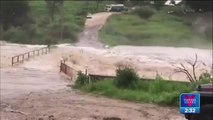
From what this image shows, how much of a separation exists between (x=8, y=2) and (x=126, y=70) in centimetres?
9180

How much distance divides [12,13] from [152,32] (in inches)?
1210

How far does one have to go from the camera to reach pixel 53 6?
423 ft

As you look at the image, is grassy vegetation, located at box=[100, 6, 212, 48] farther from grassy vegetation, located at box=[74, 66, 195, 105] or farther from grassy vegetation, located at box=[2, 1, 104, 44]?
grassy vegetation, located at box=[74, 66, 195, 105]

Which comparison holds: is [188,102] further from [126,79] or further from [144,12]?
[144,12]

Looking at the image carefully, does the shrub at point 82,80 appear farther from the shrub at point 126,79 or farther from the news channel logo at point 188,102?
the news channel logo at point 188,102

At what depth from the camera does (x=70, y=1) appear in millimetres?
147125

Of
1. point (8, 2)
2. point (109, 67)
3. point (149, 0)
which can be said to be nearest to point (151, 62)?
point (109, 67)

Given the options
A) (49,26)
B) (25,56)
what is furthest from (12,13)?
(25,56)

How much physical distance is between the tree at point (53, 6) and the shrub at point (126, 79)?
3881 inches

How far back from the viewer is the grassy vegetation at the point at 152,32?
99.4 metres

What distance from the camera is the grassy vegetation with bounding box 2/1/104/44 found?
342 ft

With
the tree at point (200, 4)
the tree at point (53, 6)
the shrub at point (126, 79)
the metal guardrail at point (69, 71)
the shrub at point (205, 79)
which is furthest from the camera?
the tree at point (53, 6)

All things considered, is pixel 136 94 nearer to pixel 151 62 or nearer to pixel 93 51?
pixel 151 62

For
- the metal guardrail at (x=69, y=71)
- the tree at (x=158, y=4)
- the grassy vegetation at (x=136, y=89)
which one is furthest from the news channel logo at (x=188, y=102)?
the tree at (x=158, y=4)
